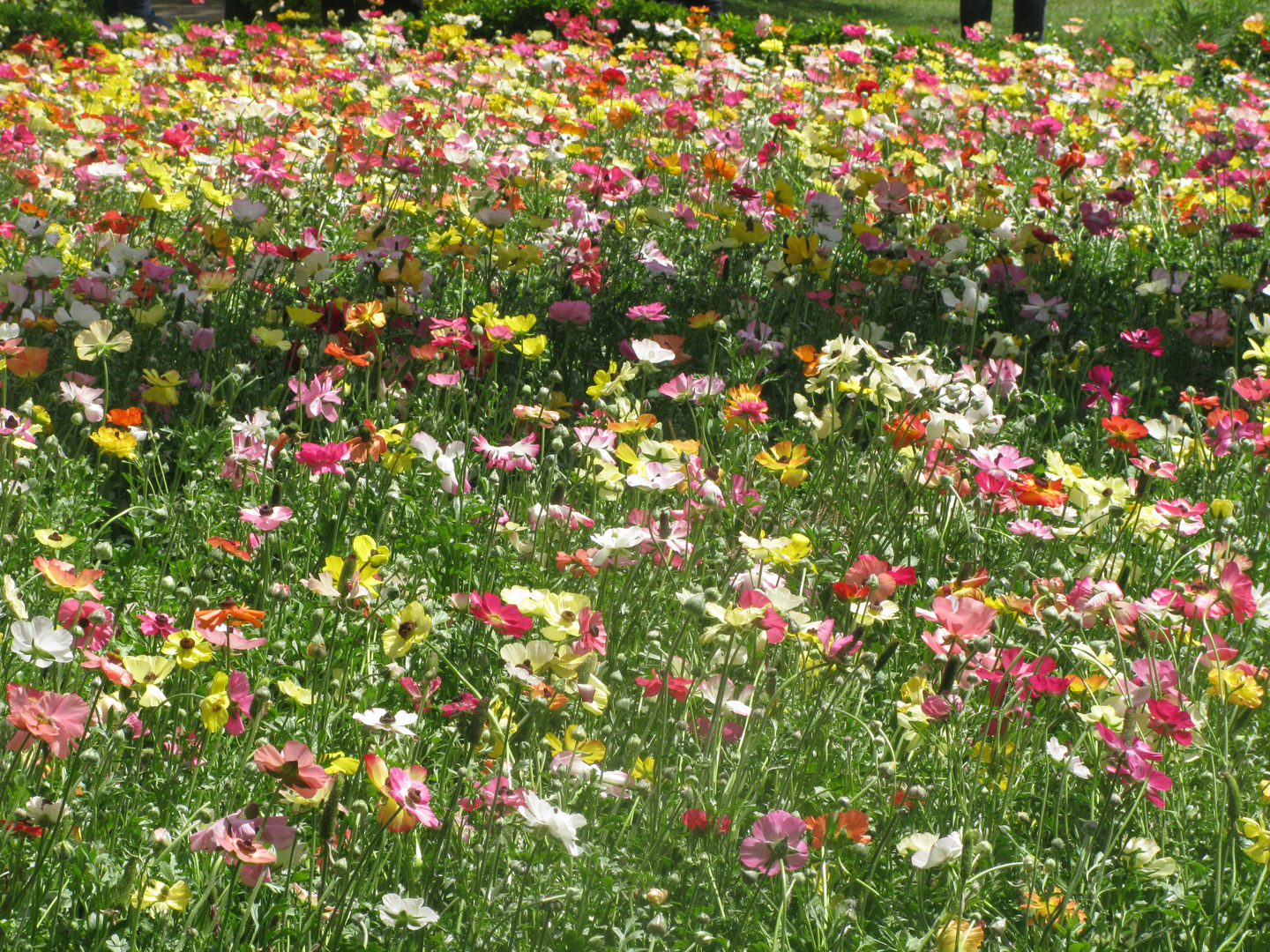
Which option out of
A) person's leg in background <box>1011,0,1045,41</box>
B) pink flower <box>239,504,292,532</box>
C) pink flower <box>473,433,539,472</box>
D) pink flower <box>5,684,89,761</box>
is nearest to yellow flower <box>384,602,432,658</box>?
pink flower <box>5,684,89,761</box>

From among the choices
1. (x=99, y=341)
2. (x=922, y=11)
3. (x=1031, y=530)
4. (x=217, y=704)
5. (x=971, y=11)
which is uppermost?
(x=99, y=341)

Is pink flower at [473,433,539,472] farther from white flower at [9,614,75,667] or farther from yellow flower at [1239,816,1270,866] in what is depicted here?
yellow flower at [1239,816,1270,866]

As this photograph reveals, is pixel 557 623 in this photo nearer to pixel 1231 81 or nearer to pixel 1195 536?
pixel 1195 536

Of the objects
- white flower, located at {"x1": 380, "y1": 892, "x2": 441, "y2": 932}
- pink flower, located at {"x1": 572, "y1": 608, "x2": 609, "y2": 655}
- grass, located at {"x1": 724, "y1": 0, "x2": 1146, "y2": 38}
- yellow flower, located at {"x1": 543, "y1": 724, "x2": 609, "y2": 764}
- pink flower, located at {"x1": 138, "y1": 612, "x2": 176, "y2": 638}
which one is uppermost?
pink flower, located at {"x1": 572, "y1": 608, "x2": 609, "y2": 655}

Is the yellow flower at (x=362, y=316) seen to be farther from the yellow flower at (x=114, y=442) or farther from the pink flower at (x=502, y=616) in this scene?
the pink flower at (x=502, y=616)

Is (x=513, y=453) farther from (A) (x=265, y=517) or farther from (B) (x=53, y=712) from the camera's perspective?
(B) (x=53, y=712)

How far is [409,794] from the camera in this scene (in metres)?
1.39

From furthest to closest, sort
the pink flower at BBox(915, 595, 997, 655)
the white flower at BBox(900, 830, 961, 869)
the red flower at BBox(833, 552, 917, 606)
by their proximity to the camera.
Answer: the red flower at BBox(833, 552, 917, 606) → the pink flower at BBox(915, 595, 997, 655) → the white flower at BBox(900, 830, 961, 869)

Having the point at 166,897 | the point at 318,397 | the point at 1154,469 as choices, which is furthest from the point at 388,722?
the point at 1154,469

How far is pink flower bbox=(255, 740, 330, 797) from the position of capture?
51.3 inches

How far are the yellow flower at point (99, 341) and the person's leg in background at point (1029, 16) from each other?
16.8 m

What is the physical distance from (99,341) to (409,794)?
65.8 inches

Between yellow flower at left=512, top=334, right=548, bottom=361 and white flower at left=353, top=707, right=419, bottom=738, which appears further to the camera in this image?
yellow flower at left=512, top=334, right=548, bottom=361

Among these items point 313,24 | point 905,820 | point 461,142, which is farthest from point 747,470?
point 313,24
